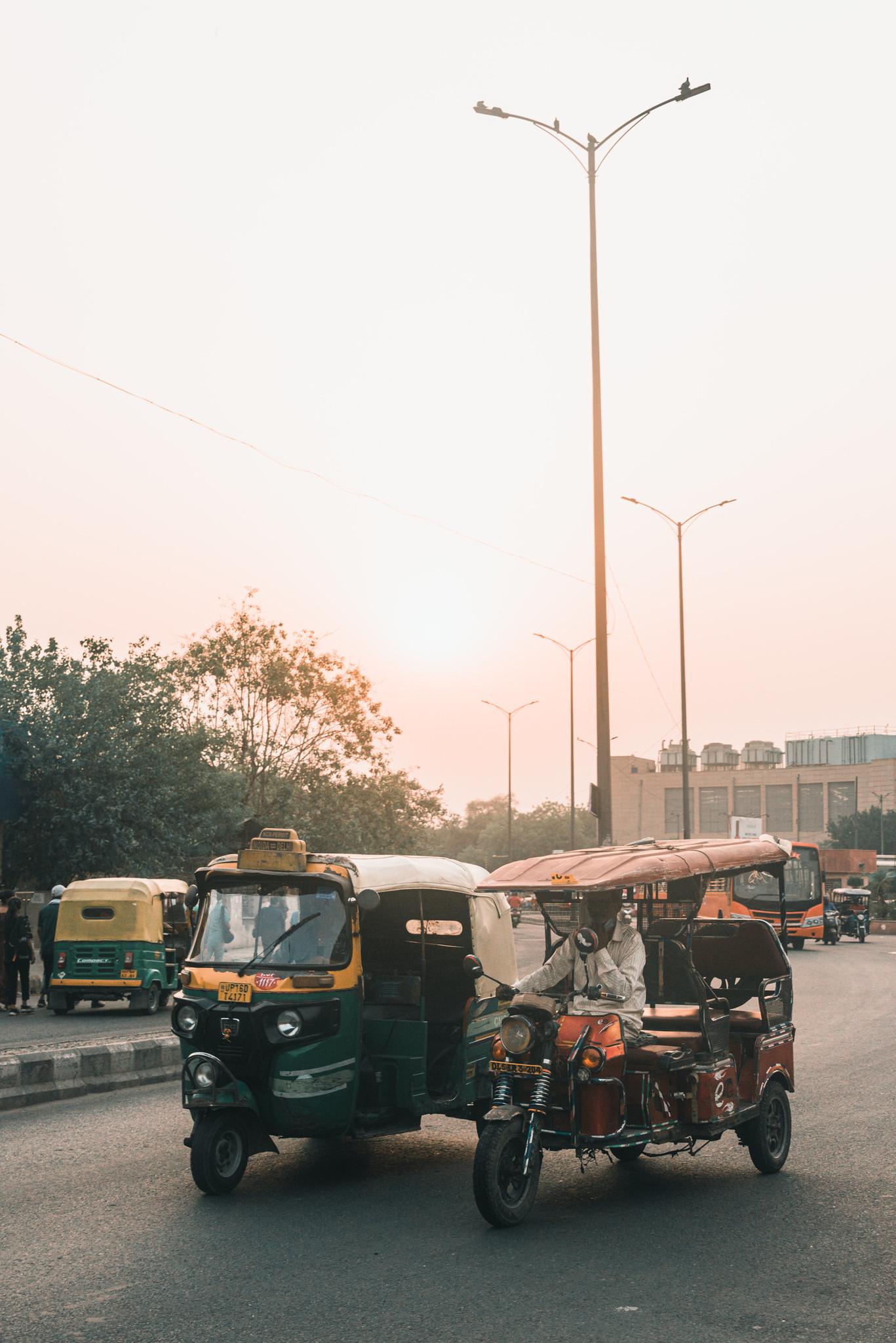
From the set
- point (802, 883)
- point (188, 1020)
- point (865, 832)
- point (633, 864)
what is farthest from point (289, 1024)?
point (865, 832)

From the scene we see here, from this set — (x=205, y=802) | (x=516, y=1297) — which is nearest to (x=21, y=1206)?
(x=516, y=1297)

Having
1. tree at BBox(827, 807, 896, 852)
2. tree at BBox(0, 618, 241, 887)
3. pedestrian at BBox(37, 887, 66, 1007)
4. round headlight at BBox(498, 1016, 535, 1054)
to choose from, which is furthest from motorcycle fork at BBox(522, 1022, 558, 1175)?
tree at BBox(827, 807, 896, 852)

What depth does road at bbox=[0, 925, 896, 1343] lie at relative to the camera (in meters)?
6.14

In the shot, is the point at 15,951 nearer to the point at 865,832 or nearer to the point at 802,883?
the point at 802,883

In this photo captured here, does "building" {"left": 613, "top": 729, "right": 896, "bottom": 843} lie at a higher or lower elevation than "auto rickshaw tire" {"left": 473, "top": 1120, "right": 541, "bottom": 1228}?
higher

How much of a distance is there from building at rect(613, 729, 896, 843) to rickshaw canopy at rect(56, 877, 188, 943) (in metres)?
109

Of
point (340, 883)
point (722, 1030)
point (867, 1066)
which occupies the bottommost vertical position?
point (867, 1066)

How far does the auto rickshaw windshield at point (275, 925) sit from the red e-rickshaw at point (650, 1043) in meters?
1.00

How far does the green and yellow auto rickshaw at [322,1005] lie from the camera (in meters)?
8.98

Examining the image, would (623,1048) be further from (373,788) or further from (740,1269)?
(373,788)

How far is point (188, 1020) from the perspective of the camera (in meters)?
9.32

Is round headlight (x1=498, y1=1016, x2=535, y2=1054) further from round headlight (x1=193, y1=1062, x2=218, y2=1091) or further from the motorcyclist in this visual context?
round headlight (x1=193, y1=1062, x2=218, y2=1091)

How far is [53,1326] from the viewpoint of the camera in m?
6.03

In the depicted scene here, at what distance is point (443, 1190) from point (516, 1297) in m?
2.57
